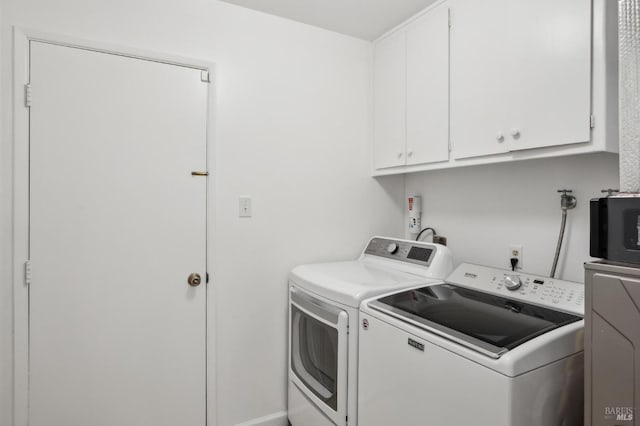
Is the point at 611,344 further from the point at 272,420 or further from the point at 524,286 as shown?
the point at 272,420

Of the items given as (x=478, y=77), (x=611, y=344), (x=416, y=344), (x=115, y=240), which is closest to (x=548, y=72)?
(x=478, y=77)

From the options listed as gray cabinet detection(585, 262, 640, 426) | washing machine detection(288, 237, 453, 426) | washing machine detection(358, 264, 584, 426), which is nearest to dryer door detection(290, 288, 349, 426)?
washing machine detection(288, 237, 453, 426)

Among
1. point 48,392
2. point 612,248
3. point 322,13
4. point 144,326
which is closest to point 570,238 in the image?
point 612,248

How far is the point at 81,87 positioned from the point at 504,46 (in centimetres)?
193

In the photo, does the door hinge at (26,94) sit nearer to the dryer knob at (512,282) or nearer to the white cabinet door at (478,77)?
the white cabinet door at (478,77)

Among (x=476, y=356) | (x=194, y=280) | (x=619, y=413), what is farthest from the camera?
(x=194, y=280)

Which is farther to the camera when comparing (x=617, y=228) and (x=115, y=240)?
(x=115, y=240)

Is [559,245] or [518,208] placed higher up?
[518,208]

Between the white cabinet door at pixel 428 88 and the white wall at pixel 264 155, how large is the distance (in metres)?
0.42

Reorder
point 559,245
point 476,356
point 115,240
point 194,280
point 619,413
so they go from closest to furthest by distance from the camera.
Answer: point 619,413 < point 476,356 < point 559,245 < point 115,240 < point 194,280

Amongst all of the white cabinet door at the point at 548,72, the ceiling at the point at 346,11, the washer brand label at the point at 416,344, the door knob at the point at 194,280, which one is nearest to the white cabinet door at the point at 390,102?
the ceiling at the point at 346,11

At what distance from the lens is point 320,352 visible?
177cm

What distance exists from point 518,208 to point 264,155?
1417 millimetres

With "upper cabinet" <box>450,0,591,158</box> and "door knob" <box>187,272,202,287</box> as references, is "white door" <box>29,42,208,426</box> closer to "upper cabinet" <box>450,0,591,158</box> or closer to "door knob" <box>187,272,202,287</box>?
"door knob" <box>187,272,202,287</box>
